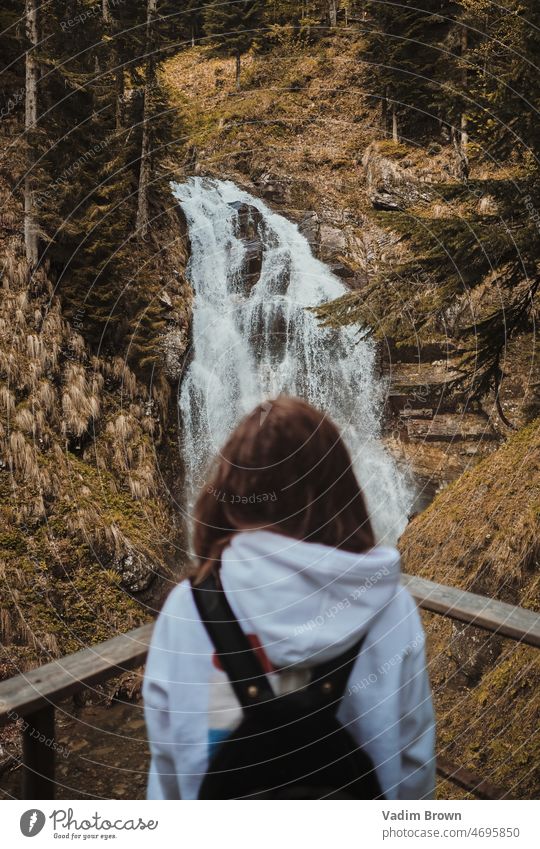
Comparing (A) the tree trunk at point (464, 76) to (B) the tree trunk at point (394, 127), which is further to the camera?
(B) the tree trunk at point (394, 127)

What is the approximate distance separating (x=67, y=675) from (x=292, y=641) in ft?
1.99

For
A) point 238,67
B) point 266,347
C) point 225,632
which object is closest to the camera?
point 225,632

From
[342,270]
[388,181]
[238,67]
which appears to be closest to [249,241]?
[342,270]

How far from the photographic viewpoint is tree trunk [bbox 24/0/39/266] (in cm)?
552

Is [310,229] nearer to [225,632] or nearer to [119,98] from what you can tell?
[119,98]

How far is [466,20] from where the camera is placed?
5.02 metres

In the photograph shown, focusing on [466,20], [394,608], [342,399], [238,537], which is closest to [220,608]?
[238,537]

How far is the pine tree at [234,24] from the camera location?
5.35 meters

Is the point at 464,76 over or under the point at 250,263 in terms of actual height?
over

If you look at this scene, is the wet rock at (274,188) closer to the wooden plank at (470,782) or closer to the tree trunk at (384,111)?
the tree trunk at (384,111)

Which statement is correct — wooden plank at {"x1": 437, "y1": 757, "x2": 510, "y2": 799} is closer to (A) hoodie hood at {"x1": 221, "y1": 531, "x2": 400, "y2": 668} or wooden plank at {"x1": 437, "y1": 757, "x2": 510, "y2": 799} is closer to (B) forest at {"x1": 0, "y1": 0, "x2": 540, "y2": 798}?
(B) forest at {"x1": 0, "y1": 0, "x2": 540, "y2": 798}

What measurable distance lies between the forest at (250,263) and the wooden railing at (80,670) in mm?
1461

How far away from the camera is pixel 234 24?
571cm

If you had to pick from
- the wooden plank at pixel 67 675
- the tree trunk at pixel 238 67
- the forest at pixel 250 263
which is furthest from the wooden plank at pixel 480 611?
the tree trunk at pixel 238 67
